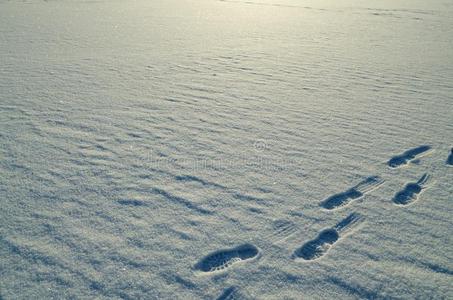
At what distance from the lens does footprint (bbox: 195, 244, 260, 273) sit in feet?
6.73

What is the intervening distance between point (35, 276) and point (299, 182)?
1.87 metres

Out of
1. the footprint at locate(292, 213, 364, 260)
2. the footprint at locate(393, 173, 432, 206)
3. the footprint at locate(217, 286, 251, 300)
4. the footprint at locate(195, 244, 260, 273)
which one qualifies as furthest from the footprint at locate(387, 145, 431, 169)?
the footprint at locate(217, 286, 251, 300)

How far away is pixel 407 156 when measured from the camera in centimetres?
330

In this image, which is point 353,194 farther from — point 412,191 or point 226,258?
point 226,258

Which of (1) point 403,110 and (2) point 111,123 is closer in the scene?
(2) point 111,123

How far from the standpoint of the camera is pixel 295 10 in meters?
12.0

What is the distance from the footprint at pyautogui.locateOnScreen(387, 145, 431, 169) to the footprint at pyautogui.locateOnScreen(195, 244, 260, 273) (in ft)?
5.37

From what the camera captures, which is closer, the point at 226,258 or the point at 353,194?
the point at 226,258

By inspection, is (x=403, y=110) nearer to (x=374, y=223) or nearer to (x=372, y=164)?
(x=372, y=164)

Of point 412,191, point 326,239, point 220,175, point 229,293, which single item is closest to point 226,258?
point 229,293

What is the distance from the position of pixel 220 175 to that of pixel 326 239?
96 cm

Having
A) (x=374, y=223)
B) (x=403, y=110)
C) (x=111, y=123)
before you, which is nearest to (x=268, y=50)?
(x=403, y=110)

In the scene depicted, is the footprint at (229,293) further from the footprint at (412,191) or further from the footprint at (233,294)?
the footprint at (412,191)

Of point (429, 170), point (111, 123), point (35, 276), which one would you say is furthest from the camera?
point (111, 123)
